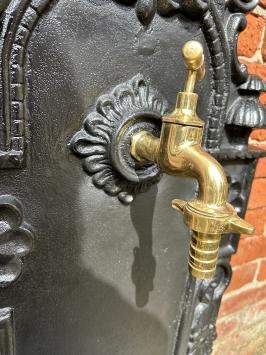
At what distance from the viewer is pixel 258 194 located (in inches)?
27.4

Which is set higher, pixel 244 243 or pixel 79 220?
pixel 79 220

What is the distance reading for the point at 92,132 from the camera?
14.4 inches

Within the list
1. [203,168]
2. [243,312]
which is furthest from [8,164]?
[243,312]

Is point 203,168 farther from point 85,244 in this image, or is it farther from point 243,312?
point 243,312

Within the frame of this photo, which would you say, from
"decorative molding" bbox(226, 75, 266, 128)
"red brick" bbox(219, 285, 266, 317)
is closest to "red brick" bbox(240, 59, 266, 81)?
"decorative molding" bbox(226, 75, 266, 128)

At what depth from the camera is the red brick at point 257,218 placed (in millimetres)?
700

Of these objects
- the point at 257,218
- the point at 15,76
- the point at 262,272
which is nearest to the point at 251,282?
the point at 262,272

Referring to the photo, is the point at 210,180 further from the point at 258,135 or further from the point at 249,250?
the point at 249,250

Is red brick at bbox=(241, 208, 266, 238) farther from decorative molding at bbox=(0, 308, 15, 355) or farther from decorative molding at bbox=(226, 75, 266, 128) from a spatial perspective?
decorative molding at bbox=(0, 308, 15, 355)

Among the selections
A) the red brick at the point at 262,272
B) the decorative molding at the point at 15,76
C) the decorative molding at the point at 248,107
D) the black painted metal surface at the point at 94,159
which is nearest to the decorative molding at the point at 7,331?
the black painted metal surface at the point at 94,159

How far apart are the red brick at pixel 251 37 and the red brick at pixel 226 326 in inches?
23.0

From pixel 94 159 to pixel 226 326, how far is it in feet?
2.04

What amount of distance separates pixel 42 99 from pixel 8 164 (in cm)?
7

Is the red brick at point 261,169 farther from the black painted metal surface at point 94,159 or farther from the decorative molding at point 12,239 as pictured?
the decorative molding at point 12,239
